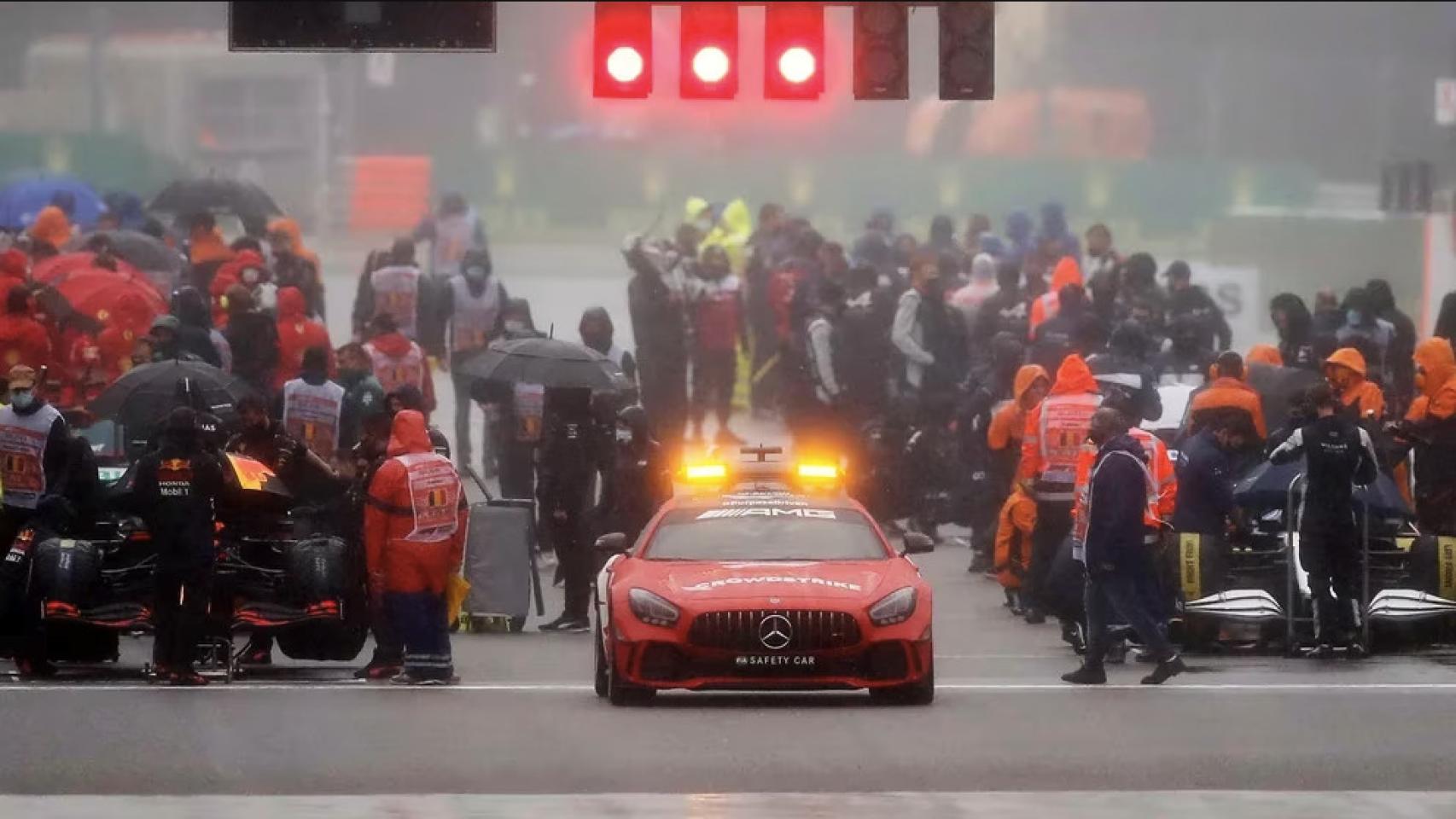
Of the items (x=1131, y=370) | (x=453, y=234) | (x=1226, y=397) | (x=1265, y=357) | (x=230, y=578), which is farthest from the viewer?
(x=453, y=234)

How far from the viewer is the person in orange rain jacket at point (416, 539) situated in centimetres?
1762

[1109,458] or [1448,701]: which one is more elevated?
[1109,458]

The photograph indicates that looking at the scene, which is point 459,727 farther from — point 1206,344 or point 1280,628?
point 1206,344

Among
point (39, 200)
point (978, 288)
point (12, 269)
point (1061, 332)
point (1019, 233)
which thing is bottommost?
point (1061, 332)

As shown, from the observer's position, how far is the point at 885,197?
54.9 m

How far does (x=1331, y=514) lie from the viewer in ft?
62.5

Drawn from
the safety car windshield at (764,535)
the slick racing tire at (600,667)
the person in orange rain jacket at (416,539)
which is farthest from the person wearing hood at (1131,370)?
the slick racing tire at (600,667)

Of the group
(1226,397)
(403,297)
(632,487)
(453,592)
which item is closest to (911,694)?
(453,592)

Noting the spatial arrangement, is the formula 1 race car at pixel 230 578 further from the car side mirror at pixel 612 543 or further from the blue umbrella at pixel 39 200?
the blue umbrella at pixel 39 200

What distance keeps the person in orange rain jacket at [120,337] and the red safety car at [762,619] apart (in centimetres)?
860

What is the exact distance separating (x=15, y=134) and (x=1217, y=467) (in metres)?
33.7

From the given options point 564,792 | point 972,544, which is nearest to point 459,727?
point 564,792

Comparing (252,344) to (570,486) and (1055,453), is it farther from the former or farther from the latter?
(1055,453)

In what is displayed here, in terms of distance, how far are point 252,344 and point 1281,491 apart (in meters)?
7.74
